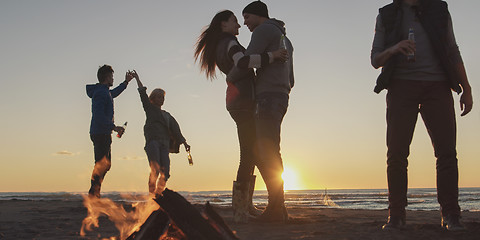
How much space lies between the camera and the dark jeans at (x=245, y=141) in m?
5.09

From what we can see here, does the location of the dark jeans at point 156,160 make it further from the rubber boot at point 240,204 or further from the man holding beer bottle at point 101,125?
the rubber boot at point 240,204

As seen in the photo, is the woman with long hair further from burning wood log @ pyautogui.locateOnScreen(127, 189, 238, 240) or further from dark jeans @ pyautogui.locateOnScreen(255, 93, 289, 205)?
burning wood log @ pyautogui.locateOnScreen(127, 189, 238, 240)

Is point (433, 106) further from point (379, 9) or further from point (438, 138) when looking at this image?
point (379, 9)

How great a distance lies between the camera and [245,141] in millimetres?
5164

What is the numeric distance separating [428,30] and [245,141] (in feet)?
7.41

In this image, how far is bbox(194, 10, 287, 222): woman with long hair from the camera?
4.81m

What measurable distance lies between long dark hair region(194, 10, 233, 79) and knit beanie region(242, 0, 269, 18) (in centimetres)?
41

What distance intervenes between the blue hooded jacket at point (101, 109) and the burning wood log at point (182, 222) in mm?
4221

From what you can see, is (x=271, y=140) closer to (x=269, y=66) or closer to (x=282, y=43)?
(x=269, y=66)

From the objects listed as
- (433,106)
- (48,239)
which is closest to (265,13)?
(433,106)

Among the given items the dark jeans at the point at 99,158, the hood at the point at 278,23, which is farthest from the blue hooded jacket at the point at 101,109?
the hood at the point at 278,23

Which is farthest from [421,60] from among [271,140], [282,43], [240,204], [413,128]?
[240,204]

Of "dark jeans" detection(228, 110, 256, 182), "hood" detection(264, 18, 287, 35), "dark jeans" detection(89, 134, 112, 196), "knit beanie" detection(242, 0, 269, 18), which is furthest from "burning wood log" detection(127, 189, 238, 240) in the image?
"dark jeans" detection(89, 134, 112, 196)

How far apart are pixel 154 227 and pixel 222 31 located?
3.13 meters
